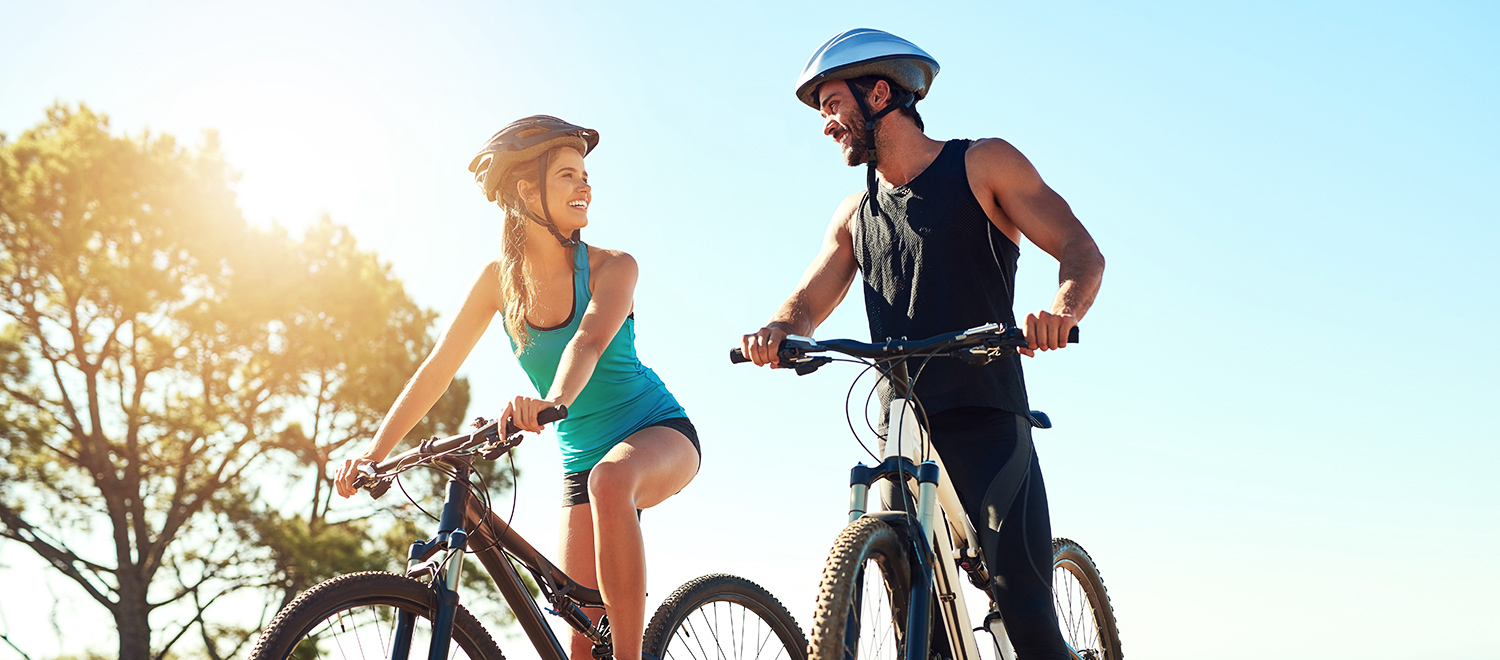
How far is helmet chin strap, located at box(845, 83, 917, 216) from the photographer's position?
3.24 m

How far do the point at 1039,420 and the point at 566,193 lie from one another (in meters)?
1.64

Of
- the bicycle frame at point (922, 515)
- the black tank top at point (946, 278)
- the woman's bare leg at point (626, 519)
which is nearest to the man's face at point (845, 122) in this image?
the black tank top at point (946, 278)

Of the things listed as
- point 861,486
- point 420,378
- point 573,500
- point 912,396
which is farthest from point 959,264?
point 420,378

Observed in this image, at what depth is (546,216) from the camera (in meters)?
3.56

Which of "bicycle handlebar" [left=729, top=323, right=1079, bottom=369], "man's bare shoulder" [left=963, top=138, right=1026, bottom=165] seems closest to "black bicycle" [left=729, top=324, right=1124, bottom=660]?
"bicycle handlebar" [left=729, top=323, right=1079, bottom=369]

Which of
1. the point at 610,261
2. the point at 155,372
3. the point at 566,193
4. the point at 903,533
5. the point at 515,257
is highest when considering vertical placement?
the point at 155,372

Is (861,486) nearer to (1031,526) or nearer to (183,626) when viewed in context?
(1031,526)

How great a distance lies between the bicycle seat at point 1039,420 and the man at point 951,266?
0.27 feet

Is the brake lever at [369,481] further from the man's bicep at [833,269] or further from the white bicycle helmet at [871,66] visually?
the white bicycle helmet at [871,66]

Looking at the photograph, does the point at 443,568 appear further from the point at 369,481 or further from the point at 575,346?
the point at 575,346

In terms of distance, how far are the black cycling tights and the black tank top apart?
0.09 meters

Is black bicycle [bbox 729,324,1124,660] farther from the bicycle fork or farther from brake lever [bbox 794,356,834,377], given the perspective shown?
the bicycle fork

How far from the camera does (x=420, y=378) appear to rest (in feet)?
11.4

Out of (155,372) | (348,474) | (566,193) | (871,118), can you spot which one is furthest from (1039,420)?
(155,372)
